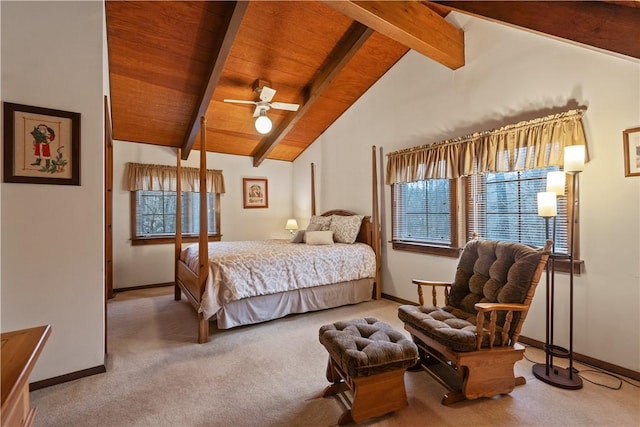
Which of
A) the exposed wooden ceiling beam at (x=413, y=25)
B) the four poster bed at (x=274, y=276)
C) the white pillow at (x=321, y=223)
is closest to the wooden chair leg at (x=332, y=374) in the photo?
the four poster bed at (x=274, y=276)

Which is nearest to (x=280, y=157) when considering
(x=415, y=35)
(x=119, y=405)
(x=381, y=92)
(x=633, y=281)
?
(x=381, y=92)

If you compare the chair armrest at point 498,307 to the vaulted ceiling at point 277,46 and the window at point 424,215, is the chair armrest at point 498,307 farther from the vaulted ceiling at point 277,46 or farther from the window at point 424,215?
the vaulted ceiling at point 277,46

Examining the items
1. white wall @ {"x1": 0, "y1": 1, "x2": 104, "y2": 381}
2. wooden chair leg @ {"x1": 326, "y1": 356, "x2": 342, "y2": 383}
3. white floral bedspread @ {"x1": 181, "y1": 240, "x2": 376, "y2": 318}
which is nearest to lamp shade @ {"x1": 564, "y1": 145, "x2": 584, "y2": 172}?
wooden chair leg @ {"x1": 326, "y1": 356, "x2": 342, "y2": 383}

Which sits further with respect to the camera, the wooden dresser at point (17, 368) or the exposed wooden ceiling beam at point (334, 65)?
the exposed wooden ceiling beam at point (334, 65)

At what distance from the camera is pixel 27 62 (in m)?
2.09

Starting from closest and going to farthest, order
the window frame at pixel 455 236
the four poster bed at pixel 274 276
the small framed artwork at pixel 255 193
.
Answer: the window frame at pixel 455 236 < the four poster bed at pixel 274 276 < the small framed artwork at pixel 255 193

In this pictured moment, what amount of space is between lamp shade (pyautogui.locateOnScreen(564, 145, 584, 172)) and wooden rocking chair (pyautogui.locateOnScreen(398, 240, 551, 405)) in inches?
24.2

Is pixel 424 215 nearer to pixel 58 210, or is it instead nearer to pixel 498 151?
pixel 498 151

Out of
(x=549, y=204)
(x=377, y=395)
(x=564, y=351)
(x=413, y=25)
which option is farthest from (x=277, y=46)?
(x=564, y=351)

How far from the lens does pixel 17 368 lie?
2.52ft

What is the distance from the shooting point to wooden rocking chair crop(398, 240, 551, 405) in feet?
6.35

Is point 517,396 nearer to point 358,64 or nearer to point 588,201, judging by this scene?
point 588,201

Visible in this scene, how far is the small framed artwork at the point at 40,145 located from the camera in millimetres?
2033

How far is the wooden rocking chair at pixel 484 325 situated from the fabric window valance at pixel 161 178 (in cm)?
436
